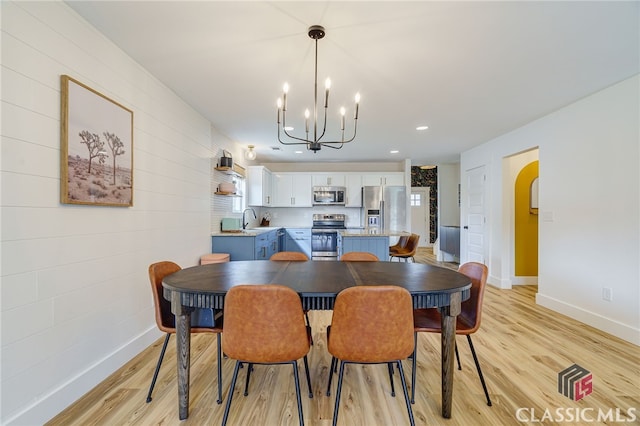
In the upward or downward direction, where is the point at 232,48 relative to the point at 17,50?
upward

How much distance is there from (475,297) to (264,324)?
141cm

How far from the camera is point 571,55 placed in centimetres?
230

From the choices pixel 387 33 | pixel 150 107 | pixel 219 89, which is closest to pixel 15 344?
pixel 150 107

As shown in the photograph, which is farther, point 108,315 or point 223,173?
point 223,173

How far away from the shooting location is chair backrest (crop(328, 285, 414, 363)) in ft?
4.60

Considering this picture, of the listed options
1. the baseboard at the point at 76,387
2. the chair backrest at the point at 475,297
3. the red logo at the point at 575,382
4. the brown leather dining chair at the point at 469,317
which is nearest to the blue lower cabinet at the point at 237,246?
the baseboard at the point at 76,387

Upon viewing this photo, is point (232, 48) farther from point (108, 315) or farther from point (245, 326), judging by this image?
point (108, 315)

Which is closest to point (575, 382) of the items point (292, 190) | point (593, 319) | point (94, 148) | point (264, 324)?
point (593, 319)

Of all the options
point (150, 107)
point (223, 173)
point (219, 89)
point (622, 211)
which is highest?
point (219, 89)

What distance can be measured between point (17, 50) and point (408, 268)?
103 inches

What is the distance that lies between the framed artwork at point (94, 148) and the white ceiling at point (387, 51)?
51 centimetres

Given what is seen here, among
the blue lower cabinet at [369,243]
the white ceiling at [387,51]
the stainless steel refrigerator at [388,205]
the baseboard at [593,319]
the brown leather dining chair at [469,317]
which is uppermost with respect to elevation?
the white ceiling at [387,51]

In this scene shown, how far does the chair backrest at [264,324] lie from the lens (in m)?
1.41

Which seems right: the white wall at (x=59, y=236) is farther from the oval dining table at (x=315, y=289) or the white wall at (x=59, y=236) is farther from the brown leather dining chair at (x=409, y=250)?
the brown leather dining chair at (x=409, y=250)
